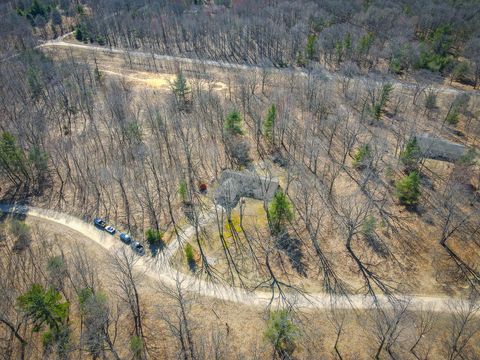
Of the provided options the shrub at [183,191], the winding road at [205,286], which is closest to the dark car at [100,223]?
the winding road at [205,286]

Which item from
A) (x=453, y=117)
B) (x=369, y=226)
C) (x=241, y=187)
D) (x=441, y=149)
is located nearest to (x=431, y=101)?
(x=453, y=117)

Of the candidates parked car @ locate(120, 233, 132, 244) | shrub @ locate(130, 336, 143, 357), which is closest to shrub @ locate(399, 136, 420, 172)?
parked car @ locate(120, 233, 132, 244)

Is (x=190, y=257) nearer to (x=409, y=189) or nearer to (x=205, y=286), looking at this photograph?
(x=205, y=286)

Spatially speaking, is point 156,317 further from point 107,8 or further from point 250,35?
point 107,8

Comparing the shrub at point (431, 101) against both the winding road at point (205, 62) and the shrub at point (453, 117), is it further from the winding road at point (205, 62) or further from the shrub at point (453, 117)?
the winding road at point (205, 62)

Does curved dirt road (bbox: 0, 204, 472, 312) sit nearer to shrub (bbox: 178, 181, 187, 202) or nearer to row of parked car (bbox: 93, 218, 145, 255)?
row of parked car (bbox: 93, 218, 145, 255)
